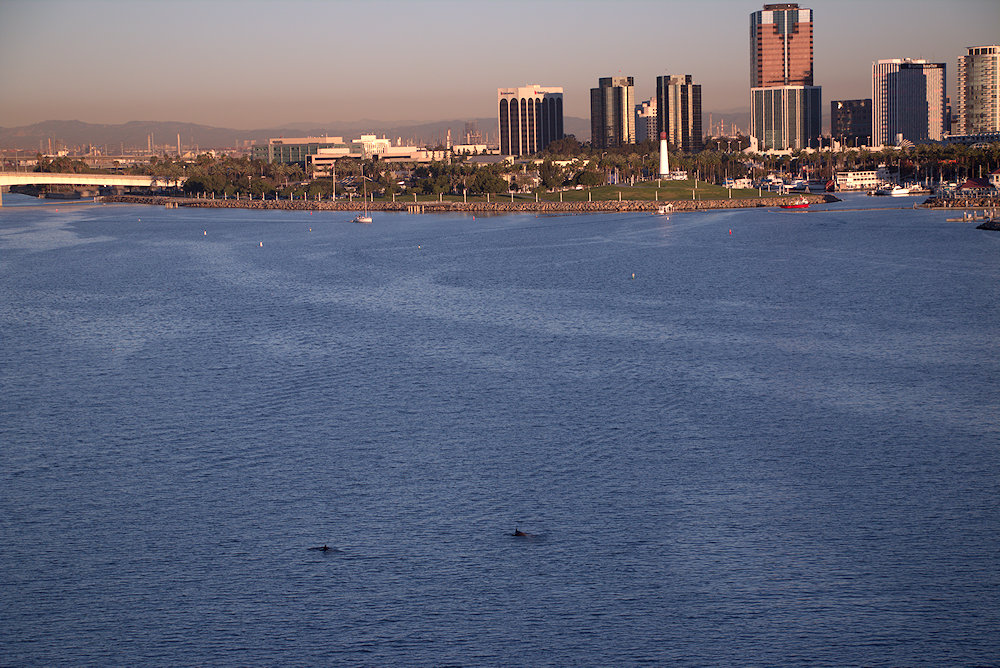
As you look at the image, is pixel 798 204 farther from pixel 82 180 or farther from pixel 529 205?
pixel 82 180

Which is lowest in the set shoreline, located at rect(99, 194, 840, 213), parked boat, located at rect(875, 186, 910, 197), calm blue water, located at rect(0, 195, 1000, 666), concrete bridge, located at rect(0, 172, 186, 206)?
calm blue water, located at rect(0, 195, 1000, 666)

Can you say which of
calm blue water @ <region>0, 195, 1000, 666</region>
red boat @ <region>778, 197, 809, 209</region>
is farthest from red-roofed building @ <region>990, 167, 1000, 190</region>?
calm blue water @ <region>0, 195, 1000, 666</region>

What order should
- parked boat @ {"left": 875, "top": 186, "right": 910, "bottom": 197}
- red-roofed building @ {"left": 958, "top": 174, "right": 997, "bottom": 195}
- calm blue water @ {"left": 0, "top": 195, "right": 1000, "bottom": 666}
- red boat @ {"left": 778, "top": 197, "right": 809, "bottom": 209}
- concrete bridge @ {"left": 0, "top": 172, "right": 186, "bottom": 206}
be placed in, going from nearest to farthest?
1. calm blue water @ {"left": 0, "top": 195, "right": 1000, "bottom": 666}
2. red-roofed building @ {"left": 958, "top": 174, "right": 997, "bottom": 195}
3. red boat @ {"left": 778, "top": 197, "right": 809, "bottom": 209}
4. parked boat @ {"left": 875, "top": 186, "right": 910, "bottom": 197}
5. concrete bridge @ {"left": 0, "top": 172, "right": 186, "bottom": 206}

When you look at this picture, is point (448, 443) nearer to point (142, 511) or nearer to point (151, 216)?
point (142, 511)

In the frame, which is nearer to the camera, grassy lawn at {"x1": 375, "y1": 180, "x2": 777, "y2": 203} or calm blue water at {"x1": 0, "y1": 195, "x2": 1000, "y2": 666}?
calm blue water at {"x1": 0, "y1": 195, "x2": 1000, "y2": 666}

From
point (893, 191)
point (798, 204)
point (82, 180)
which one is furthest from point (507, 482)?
point (82, 180)

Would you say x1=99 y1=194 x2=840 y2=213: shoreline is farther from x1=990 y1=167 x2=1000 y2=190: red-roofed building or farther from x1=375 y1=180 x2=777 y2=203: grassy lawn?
x1=990 y1=167 x2=1000 y2=190: red-roofed building
